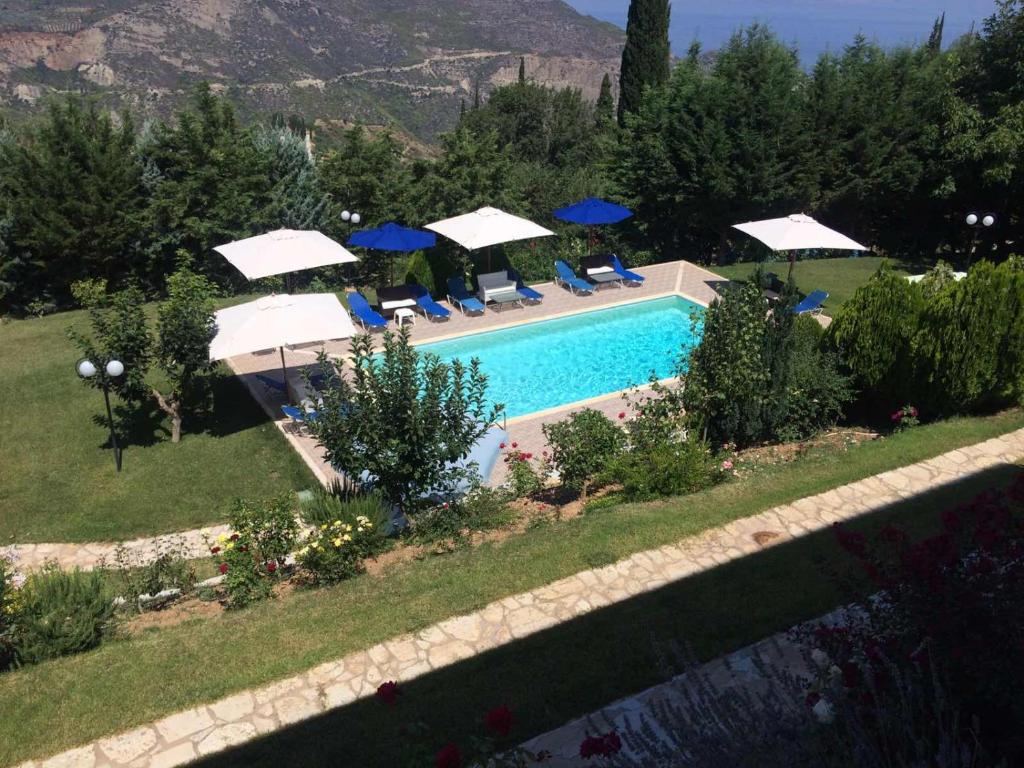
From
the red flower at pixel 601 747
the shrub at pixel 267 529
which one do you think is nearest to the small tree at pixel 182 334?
the shrub at pixel 267 529

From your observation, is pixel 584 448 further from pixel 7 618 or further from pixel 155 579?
pixel 7 618

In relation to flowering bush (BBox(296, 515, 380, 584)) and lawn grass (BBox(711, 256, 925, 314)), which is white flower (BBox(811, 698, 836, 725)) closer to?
flowering bush (BBox(296, 515, 380, 584))

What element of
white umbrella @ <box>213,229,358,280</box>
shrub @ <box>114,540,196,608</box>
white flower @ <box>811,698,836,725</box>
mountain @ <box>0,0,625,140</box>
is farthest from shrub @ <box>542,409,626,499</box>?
mountain @ <box>0,0,625,140</box>

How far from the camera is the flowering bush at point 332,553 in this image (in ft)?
24.8

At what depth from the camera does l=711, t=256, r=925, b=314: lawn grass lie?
62.4 feet

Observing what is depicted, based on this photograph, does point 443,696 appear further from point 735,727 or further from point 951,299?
→ point 951,299

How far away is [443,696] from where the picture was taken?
18.0 feet

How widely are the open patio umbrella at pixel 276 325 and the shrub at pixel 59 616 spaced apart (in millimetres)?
4535

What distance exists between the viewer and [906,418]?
396 inches

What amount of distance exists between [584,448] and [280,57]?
144429mm

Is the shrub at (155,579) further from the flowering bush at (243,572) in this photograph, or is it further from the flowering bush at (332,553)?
the flowering bush at (332,553)

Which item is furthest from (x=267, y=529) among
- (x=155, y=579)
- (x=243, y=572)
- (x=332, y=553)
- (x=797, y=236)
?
(x=797, y=236)

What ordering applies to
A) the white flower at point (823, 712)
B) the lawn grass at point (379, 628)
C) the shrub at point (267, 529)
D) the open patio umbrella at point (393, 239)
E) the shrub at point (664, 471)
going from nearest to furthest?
the white flower at point (823, 712) → the lawn grass at point (379, 628) → the shrub at point (267, 529) → the shrub at point (664, 471) → the open patio umbrella at point (393, 239)

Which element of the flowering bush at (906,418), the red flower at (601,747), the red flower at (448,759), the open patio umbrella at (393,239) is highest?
the red flower at (601,747)
